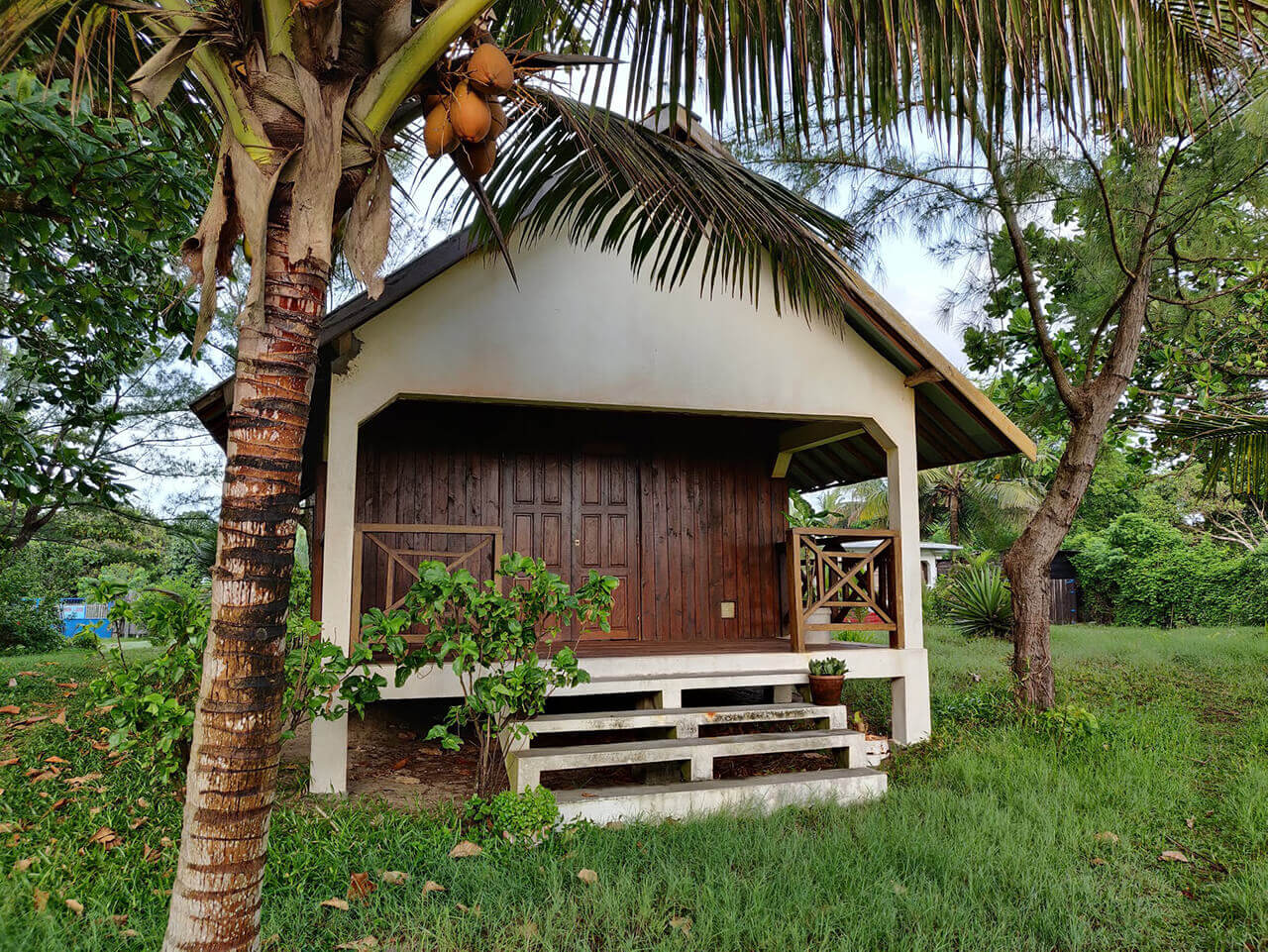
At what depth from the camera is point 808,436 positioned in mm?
8422

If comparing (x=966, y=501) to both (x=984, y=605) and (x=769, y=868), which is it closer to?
(x=984, y=605)

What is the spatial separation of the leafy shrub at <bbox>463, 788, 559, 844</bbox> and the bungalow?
380 millimetres

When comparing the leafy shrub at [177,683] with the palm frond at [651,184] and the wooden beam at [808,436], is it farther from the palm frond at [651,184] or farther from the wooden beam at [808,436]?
the wooden beam at [808,436]

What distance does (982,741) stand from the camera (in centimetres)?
677

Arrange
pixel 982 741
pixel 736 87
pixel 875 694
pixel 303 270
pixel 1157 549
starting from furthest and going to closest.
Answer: pixel 1157 549, pixel 875 694, pixel 982 741, pixel 736 87, pixel 303 270

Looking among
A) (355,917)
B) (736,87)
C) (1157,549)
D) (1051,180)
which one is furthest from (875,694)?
(1157,549)

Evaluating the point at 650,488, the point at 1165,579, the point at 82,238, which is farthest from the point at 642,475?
the point at 1165,579

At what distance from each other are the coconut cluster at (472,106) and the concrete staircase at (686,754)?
3.69m

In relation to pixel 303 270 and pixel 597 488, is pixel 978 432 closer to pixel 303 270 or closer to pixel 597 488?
pixel 597 488

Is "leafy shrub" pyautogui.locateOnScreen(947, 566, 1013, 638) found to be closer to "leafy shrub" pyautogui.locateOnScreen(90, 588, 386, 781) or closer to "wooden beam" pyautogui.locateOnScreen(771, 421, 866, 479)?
"wooden beam" pyautogui.locateOnScreen(771, 421, 866, 479)

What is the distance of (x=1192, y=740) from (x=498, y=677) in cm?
584

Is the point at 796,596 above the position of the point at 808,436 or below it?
below

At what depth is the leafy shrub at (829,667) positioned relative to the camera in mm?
6699

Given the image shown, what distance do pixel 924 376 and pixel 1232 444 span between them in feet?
11.4
